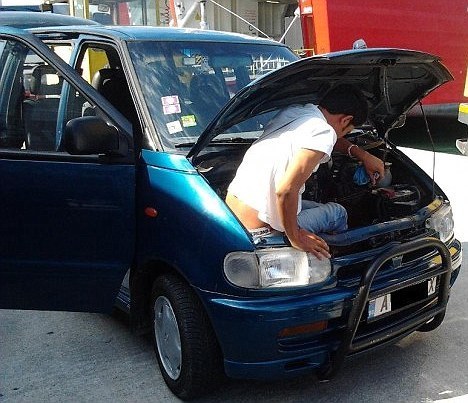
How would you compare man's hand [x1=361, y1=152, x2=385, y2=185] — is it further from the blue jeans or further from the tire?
the tire

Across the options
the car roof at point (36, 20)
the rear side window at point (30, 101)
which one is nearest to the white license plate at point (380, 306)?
the rear side window at point (30, 101)

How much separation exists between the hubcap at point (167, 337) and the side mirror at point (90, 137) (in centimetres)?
81

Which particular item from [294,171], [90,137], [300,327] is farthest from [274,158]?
[90,137]

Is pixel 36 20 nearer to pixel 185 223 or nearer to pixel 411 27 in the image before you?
pixel 185 223

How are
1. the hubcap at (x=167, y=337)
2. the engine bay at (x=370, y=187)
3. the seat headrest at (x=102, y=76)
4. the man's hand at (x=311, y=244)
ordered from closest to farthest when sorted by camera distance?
1. the man's hand at (x=311, y=244)
2. the hubcap at (x=167, y=337)
3. the engine bay at (x=370, y=187)
4. the seat headrest at (x=102, y=76)

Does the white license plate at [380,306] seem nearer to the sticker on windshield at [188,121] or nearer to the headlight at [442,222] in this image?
the headlight at [442,222]

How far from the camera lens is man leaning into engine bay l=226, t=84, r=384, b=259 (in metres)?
2.65

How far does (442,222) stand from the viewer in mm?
3297

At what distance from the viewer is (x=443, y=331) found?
12.1 feet

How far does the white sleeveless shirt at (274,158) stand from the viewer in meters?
2.71

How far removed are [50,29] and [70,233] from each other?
1.66 metres

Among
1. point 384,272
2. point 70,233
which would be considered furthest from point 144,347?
point 384,272

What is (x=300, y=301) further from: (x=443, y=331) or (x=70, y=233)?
(x=443, y=331)

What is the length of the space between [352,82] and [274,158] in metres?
1.02
